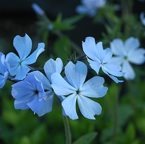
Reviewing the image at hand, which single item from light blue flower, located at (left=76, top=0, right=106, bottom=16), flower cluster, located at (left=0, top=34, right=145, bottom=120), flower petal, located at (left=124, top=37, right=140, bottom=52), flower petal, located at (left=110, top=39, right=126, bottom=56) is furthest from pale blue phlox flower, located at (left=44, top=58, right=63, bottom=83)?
light blue flower, located at (left=76, top=0, right=106, bottom=16)

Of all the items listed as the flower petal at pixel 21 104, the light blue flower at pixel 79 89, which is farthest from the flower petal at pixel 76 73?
the flower petal at pixel 21 104

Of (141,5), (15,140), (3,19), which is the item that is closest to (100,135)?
(15,140)

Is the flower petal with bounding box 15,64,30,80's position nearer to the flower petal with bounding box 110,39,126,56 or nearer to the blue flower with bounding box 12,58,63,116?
Answer: the blue flower with bounding box 12,58,63,116

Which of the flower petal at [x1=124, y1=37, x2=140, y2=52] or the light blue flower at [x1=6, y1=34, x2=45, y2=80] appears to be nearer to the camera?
the light blue flower at [x1=6, y1=34, x2=45, y2=80]

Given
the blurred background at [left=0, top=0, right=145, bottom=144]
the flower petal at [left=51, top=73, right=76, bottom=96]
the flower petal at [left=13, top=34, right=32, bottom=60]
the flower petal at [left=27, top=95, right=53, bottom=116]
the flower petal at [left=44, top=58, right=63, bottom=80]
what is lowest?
the blurred background at [left=0, top=0, right=145, bottom=144]

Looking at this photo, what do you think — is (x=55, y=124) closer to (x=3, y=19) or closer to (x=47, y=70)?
(x=47, y=70)

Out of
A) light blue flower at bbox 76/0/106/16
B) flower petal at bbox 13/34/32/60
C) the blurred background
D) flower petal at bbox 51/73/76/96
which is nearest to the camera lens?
flower petal at bbox 51/73/76/96

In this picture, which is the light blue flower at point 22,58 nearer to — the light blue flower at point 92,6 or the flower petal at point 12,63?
the flower petal at point 12,63
